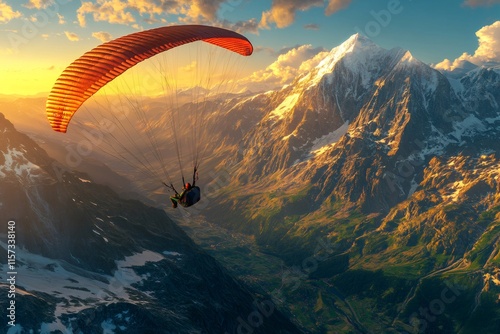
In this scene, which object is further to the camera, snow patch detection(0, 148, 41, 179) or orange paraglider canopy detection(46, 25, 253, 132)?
snow patch detection(0, 148, 41, 179)

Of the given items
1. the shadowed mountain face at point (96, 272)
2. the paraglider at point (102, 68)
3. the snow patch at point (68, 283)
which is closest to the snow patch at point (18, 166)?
the shadowed mountain face at point (96, 272)

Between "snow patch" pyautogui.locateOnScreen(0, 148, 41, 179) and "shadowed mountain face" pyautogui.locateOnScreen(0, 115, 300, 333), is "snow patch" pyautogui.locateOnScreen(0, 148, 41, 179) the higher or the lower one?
the higher one

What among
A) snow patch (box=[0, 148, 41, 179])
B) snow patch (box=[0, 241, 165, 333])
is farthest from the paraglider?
snow patch (box=[0, 148, 41, 179])

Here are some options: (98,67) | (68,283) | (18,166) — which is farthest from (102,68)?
(18,166)

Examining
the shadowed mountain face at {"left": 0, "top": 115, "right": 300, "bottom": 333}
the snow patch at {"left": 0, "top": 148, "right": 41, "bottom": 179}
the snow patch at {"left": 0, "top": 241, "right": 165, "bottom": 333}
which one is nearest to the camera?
the shadowed mountain face at {"left": 0, "top": 115, "right": 300, "bottom": 333}

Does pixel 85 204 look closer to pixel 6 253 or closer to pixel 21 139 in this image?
pixel 21 139

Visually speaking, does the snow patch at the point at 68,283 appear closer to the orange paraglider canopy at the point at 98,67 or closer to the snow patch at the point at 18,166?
the snow patch at the point at 18,166

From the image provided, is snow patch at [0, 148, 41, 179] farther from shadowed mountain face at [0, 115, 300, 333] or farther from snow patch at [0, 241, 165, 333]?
snow patch at [0, 241, 165, 333]
